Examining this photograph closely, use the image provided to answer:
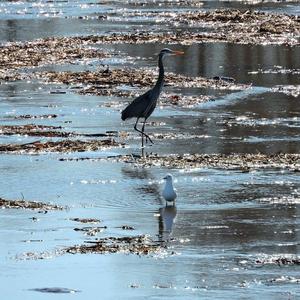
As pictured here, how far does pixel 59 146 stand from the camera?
1922 centimetres

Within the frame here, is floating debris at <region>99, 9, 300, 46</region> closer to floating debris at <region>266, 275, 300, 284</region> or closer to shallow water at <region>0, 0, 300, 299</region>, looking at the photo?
shallow water at <region>0, 0, 300, 299</region>

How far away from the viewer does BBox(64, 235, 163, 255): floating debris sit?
12523 mm

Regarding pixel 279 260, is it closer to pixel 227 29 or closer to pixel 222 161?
pixel 222 161

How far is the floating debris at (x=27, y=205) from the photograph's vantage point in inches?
584

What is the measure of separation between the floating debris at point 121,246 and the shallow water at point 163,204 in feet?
0.61

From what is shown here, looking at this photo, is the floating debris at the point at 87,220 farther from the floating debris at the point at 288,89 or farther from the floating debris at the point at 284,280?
the floating debris at the point at 288,89

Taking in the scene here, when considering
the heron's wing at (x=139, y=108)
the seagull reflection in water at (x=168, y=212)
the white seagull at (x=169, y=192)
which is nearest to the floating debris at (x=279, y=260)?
the seagull reflection in water at (x=168, y=212)

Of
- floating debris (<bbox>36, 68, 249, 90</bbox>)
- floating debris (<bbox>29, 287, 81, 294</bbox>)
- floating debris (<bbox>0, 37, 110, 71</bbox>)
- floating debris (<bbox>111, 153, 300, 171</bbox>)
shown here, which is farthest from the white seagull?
floating debris (<bbox>0, 37, 110, 71</bbox>)

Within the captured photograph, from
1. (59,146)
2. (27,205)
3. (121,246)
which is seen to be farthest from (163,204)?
(59,146)

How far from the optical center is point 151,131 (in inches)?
822

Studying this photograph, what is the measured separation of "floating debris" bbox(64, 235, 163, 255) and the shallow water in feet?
0.61

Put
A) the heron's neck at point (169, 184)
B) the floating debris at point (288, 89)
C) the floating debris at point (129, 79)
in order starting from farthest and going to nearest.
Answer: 1. the floating debris at point (129, 79)
2. the floating debris at point (288, 89)
3. the heron's neck at point (169, 184)

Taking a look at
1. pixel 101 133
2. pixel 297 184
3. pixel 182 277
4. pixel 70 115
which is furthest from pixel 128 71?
pixel 182 277

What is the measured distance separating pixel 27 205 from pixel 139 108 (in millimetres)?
5660
